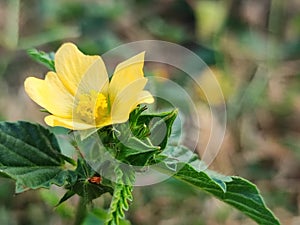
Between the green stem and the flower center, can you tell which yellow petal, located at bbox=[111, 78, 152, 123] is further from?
the green stem

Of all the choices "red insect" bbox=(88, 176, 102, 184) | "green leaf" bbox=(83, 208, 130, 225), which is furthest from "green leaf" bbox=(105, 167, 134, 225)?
"green leaf" bbox=(83, 208, 130, 225)

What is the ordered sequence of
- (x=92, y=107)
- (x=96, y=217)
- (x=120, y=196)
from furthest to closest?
1. (x=96, y=217)
2. (x=92, y=107)
3. (x=120, y=196)

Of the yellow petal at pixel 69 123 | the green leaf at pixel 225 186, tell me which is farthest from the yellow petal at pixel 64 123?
the green leaf at pixel 225 186

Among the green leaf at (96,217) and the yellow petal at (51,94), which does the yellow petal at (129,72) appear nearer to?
the yellow petal at (51,94)

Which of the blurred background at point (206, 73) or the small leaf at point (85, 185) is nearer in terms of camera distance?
the small leaf at point (85, 185)

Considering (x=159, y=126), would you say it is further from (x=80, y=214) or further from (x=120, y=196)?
(x=80, y=214)

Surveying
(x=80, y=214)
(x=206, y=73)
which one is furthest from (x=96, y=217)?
(x=206, y=73)

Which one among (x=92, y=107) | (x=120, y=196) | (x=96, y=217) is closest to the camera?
(x=120, y=196)
